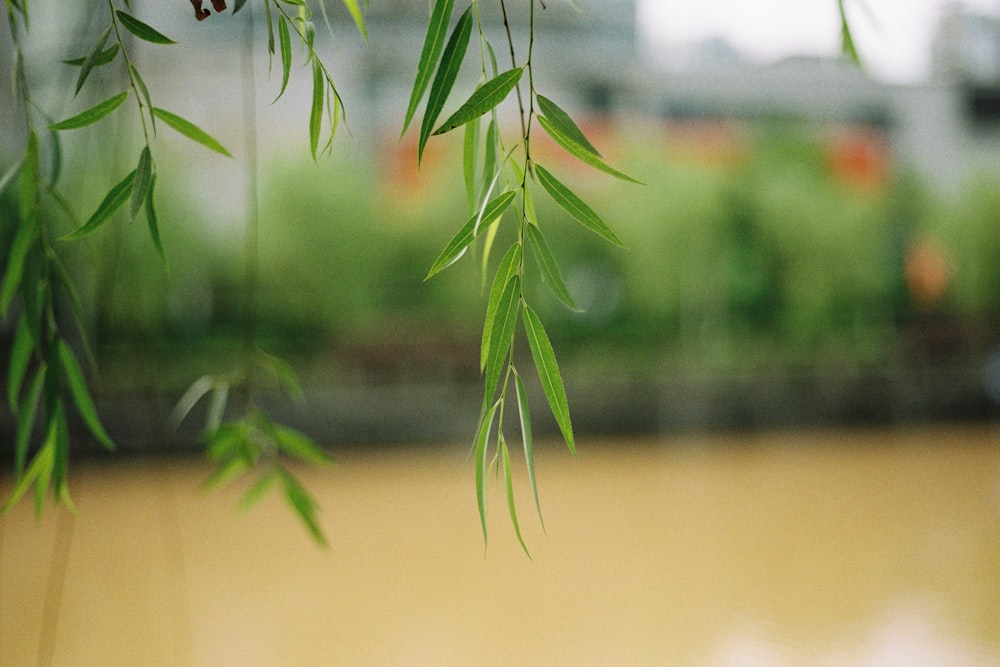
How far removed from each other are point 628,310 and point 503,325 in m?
2.95

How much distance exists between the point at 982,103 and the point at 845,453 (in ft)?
6.04

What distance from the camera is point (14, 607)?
61.1 inches

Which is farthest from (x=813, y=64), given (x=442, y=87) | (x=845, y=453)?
(x=442, y=87)

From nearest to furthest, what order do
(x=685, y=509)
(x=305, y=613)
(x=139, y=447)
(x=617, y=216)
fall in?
(x=305, y=613)
(x=685, y=509)
(x=139, y=447)
(x=617, y=216)

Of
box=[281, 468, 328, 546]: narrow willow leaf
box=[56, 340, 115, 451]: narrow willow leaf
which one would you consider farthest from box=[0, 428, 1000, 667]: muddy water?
box=[56, 340, 115, 451]: narrow willow leaf

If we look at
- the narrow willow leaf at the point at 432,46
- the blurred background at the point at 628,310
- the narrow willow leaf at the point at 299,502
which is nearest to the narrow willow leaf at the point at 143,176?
the narrow willow leaf at the point at 432,46

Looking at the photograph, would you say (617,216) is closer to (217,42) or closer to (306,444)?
(217,42)

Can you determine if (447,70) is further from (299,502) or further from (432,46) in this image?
(299,502)

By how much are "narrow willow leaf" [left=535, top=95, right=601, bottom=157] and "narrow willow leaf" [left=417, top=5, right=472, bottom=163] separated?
48 mm

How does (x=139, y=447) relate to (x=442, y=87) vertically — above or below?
below

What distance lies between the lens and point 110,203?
1.78ft

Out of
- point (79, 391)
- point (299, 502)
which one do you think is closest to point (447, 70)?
point (79, 391)

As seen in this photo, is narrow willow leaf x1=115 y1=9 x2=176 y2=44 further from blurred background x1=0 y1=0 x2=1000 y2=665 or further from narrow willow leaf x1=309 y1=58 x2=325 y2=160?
blurred background x1=0 y1=0 x2=1000 y2=665

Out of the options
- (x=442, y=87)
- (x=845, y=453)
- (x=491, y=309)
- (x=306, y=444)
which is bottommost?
(x=845, y=453)
